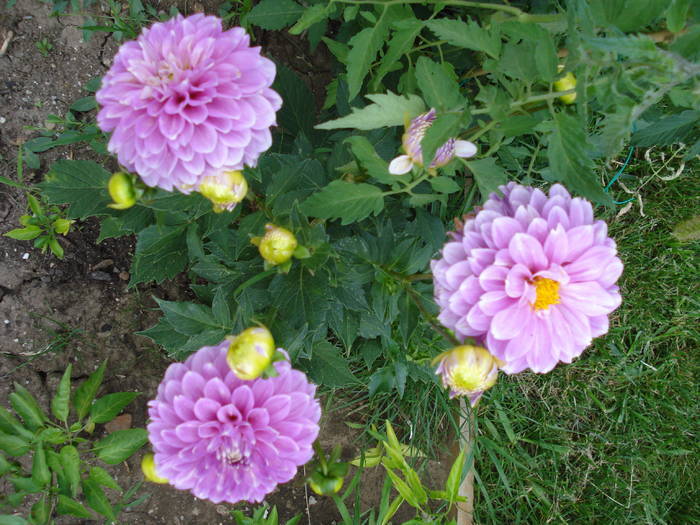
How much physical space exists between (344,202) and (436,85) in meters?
0.27

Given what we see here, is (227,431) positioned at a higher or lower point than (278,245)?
lower

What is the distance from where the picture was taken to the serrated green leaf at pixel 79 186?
1.20 meters

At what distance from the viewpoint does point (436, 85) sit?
1.00 meters

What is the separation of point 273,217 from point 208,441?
0.44m

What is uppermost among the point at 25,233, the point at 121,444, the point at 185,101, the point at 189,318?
the point at 185,101

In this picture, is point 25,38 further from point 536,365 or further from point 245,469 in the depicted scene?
point 536,365

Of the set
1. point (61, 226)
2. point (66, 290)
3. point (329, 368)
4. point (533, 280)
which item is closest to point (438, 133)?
point (533, 280)

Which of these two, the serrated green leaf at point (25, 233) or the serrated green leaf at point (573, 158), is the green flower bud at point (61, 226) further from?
the serrated green leaf at point (573, 158)

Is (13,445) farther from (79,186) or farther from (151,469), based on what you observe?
(79,186)

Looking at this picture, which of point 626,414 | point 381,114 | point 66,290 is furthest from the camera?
point 626,414

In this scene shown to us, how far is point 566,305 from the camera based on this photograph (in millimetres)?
925

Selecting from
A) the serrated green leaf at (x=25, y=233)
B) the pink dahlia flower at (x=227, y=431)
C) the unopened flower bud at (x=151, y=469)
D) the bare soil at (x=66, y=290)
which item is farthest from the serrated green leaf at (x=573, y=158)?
the serrated green leaf at (x=25, y=233)

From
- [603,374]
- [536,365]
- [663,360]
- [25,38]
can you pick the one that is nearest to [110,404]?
[536,365]

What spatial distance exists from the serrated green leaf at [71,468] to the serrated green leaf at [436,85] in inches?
38.5
